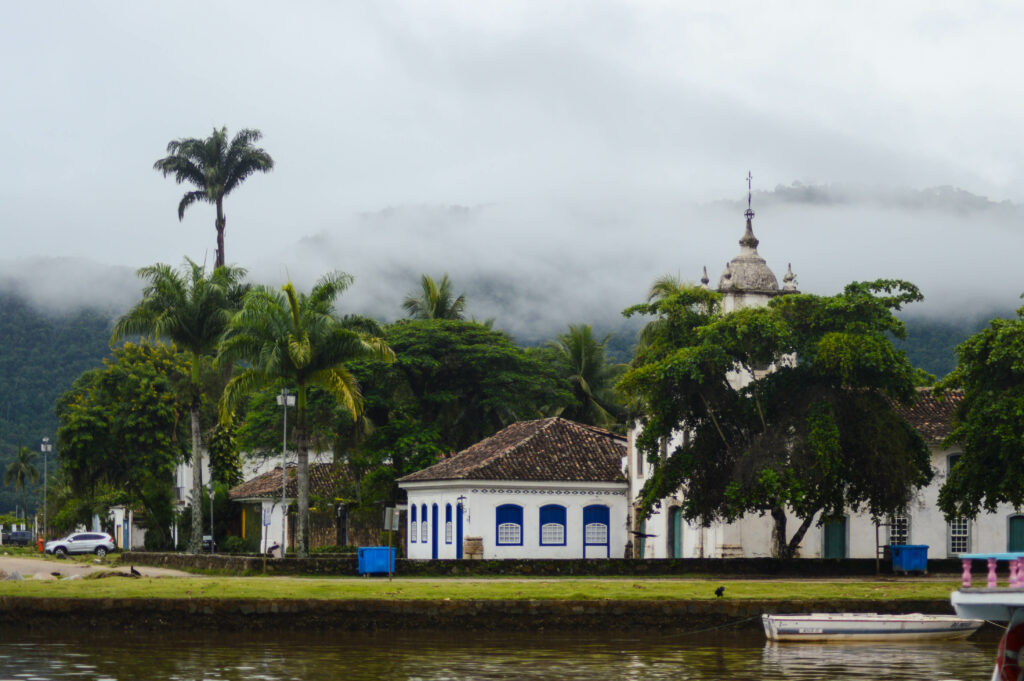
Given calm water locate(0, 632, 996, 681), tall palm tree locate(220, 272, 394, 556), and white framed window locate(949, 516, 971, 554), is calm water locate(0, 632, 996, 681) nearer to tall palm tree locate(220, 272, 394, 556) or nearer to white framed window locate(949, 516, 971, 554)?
tall palm tree locate(220, 272, 394, 556)

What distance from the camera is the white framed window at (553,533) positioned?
52594 mm

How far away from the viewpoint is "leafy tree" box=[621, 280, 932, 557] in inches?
1628

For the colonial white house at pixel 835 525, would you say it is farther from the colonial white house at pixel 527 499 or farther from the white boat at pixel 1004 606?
the white boat at pixel 1004 606

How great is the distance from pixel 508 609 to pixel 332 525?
125ft

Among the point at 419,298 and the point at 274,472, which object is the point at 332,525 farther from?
the point at 419,298

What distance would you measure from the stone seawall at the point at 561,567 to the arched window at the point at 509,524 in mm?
9122

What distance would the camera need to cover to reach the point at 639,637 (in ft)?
100

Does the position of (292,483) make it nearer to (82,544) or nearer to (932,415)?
(82,544)

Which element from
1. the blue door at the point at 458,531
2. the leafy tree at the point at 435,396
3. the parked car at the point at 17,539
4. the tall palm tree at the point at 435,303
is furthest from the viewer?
the parked car at the point at 17,539

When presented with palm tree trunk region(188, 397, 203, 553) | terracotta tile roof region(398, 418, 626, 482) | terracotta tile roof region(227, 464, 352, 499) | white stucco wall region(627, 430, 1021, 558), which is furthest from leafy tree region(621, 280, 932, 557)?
terracotta tile roof region(227, 464, 352, 499)

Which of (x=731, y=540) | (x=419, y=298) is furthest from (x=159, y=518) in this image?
(x=731, y=540)

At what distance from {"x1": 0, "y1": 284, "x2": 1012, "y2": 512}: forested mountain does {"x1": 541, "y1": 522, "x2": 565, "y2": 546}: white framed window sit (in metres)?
88.4

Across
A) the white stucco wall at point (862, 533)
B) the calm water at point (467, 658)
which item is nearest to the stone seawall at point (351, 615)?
the calm water at point (467, 658)

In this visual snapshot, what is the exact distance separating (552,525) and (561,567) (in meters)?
10.2
